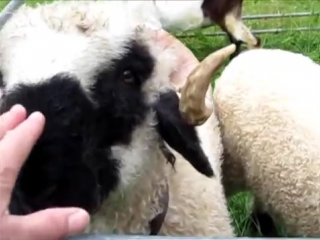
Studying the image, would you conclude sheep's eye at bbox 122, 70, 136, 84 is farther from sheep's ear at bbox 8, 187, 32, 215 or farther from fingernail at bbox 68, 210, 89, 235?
fingernail at bbox 68, 210, 89, 235

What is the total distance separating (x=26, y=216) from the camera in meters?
1.26

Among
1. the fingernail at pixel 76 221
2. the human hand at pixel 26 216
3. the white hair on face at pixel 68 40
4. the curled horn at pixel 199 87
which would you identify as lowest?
the curled horn at pixel 199 87

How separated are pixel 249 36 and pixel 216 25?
0.52m

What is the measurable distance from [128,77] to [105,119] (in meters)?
0.16

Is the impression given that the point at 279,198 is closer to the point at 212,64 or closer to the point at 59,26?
the point at 212,64

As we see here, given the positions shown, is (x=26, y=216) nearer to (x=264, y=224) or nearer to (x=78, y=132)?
(x=78, y=132)

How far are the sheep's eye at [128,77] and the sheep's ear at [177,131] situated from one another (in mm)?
98

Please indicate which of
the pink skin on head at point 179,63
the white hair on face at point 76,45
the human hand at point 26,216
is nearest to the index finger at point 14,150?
the human hand at point 26,216

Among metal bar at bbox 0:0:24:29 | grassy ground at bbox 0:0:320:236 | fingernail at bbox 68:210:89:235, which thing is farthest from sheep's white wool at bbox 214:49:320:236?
grassy ground at bbox 0:0:320:236

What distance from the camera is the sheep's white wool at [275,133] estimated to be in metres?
2.64

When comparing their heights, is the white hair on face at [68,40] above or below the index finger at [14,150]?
below

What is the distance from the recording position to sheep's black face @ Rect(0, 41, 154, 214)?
1.74 m

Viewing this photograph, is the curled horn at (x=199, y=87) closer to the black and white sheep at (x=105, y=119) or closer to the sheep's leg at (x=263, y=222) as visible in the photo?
the black and white sheep at (x=105, y=119)

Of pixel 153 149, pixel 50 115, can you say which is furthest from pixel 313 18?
pixel 50 115
